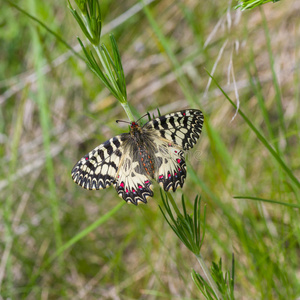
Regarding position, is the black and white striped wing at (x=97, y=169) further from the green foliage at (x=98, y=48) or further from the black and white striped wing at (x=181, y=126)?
the green foliage at (x=98, y=48)

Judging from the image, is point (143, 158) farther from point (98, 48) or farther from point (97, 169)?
point (98, 48)

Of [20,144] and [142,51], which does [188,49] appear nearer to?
[142,51]

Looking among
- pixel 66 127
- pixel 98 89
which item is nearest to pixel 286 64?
pixel 98 89

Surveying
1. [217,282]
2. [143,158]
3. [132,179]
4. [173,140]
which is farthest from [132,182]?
[217,282]

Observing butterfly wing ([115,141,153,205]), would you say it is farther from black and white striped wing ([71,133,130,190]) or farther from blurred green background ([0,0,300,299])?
blurred green background ([0,0,300,299])

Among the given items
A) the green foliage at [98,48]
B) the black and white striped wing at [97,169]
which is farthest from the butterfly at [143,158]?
the green foliage at [98,48]
